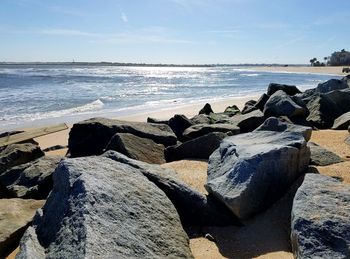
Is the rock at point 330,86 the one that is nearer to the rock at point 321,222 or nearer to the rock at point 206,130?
the rock at point 206,130

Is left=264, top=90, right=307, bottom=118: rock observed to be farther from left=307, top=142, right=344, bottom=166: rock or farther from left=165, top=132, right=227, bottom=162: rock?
left=307, top=142, right=344, bottom=166: rock

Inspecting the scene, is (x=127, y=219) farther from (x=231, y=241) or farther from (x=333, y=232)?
(x=333, y=232)

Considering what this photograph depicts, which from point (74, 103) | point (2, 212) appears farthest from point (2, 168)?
point (74, 103)

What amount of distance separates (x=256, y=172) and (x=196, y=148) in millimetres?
2745

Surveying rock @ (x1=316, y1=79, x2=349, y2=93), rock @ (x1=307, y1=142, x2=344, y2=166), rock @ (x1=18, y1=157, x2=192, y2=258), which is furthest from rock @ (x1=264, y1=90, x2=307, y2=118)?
rock @ (x1=18, y1=157, x2=192, y2=258)

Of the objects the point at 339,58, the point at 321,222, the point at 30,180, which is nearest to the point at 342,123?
the point at 321,222

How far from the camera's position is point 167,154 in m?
7.13

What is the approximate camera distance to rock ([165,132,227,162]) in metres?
6.99

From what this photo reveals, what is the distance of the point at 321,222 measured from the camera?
3.37 metres

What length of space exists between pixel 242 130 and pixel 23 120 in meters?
9.62

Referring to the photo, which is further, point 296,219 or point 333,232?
point 296,219

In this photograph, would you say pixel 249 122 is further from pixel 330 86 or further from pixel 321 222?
pixel 330 86

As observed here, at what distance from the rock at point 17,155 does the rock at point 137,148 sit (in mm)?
1919

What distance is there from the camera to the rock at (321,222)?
3.17 meters
